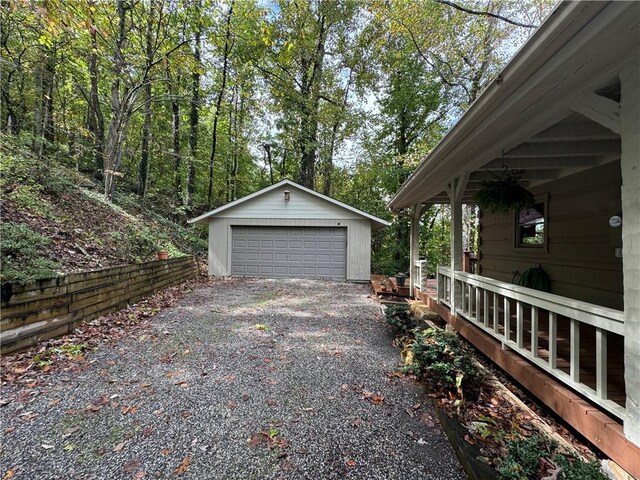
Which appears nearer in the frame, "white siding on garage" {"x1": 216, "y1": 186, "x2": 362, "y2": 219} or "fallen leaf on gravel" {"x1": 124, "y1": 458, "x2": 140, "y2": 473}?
"fallen leaf on gravel" {"x1": 124, "y1": 458, "x2": 140, "y2": 473}

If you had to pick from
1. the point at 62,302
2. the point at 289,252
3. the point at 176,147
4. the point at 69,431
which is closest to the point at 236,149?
the point at 176,147

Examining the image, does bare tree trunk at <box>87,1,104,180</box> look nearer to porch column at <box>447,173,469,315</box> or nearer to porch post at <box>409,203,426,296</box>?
porch post at <box>409,203,426,296</box>

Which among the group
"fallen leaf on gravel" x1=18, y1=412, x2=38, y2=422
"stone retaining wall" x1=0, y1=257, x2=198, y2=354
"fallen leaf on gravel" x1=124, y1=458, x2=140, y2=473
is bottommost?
"fallen leaf on gravel" x1=124, y1=458, x2=140, y2=473

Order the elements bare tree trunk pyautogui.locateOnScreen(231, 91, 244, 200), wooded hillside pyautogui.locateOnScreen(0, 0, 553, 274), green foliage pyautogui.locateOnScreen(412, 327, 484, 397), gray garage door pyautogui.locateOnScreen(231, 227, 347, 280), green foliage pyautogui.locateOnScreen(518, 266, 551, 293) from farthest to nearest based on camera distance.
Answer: bare tree trunk pyautogui.locateOnScreen(231, 91, 244, 200) < gray garage door pyautogui.locateOnScreen(231, 227, 347, 280) < wooded hillside pyautogui.locateOnScreen(0, 0, 553, 274) < green foliage pyautogui.locateOnScreen(518, 266, 551, 293) < green foliage pyautogui.locateOnScreen(412, 327, 484, 397)

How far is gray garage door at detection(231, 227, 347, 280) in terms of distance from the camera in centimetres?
1074

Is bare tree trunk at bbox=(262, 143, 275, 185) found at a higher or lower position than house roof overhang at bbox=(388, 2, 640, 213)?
higher

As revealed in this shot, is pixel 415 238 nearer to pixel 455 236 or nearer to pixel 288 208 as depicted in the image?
pixel 455 236

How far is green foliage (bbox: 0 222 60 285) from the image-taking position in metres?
3.37

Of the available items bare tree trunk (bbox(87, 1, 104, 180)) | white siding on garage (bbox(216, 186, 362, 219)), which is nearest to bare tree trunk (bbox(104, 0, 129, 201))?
bare tree trunk (bbox(87, 1, 104, 180))

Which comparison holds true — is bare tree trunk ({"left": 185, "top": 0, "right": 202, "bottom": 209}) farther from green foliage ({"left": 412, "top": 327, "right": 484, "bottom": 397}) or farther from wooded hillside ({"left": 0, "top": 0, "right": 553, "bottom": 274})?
green foliage ({"left": 412, "top": 327, "right": 484, "bottom": 397})

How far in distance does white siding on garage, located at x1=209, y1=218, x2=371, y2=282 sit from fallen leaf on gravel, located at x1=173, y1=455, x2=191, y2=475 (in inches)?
346

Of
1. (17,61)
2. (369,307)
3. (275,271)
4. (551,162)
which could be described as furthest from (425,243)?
(17,61)

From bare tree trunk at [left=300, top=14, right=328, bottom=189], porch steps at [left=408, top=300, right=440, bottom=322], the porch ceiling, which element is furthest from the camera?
bare tree trunk at [left=300, top=14, right=328, bottom=189]

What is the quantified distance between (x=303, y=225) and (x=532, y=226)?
689cm
